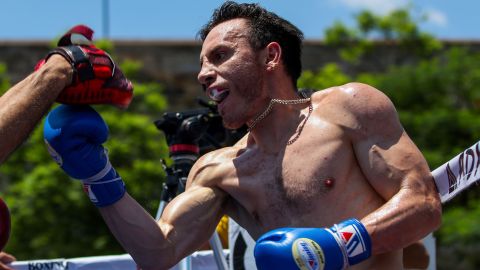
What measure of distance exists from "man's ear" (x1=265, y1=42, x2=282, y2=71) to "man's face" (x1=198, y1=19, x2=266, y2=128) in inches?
1.6

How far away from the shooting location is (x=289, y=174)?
349 centimetres

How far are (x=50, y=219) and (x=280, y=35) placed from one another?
928cm

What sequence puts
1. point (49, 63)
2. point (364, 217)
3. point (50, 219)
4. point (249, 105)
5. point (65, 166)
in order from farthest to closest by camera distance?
point (50, 219) < point (249, 105) < point (364, 217) < point (65, 166) < point (49, 63)

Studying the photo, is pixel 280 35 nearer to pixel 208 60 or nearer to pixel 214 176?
pixel 208 60

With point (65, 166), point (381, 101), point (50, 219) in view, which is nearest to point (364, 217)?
point (381, 101)

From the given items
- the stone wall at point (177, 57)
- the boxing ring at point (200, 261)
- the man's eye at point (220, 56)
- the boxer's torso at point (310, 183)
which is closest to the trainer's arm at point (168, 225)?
the boxer's torso at point (310, 183)

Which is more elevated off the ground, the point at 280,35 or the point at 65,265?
the point at 280,35

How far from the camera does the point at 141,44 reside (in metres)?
17.0

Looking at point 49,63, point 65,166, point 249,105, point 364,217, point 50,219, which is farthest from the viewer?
point 50,219

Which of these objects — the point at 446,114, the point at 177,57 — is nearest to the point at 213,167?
the point at 446,114

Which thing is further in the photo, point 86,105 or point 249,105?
point 249,105

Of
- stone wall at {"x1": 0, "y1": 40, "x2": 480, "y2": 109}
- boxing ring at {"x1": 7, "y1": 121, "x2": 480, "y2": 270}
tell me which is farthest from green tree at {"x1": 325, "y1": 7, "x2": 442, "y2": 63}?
boxing ring at {"x1": 7, "y1": 121, "x2": 480, "y2": 270}

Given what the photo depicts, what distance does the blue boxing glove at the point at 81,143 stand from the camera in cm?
294

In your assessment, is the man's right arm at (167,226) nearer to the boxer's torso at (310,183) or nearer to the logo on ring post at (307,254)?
the boxer's torso at (310,183)
